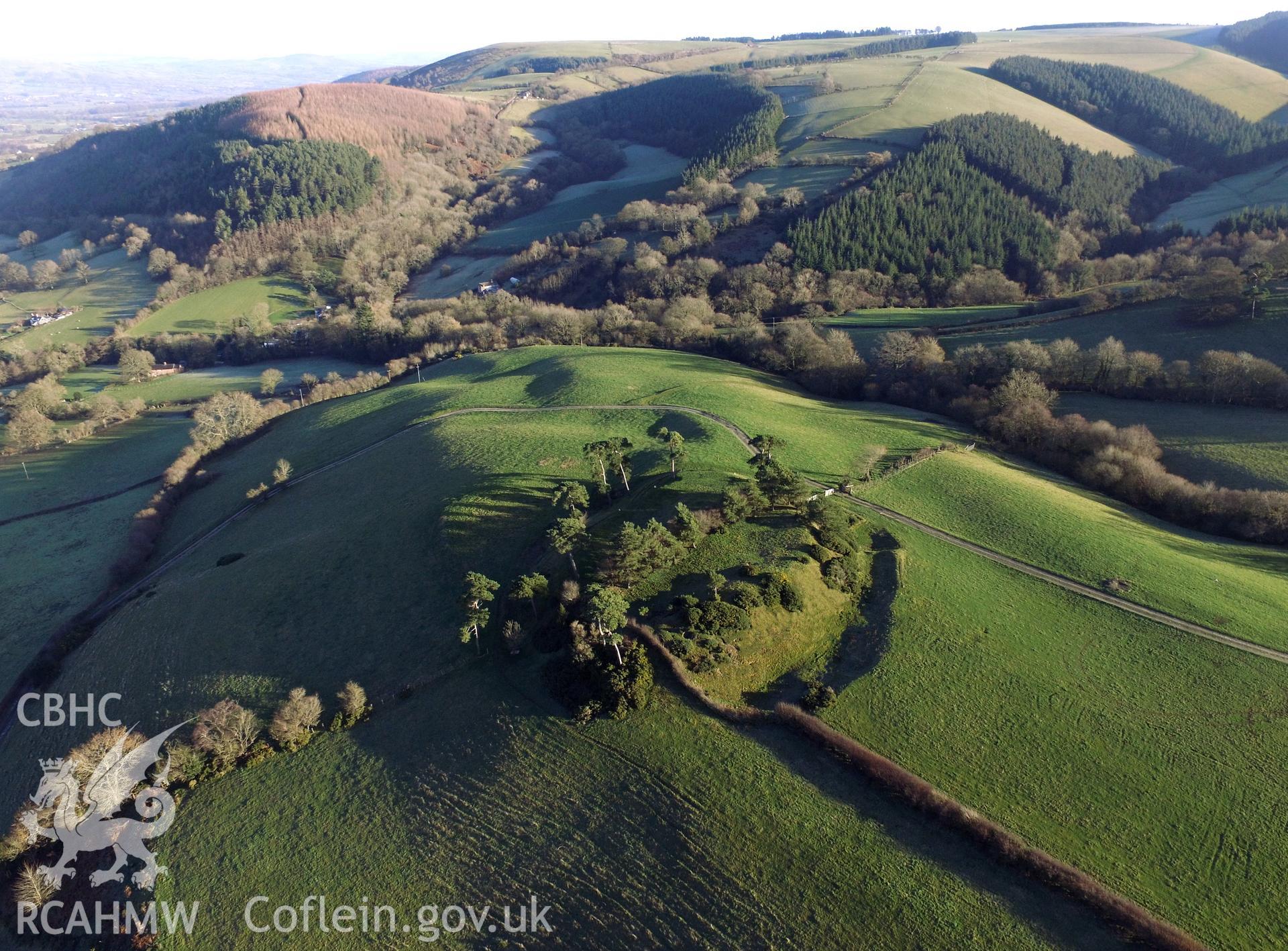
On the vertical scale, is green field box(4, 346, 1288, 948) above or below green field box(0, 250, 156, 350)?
above

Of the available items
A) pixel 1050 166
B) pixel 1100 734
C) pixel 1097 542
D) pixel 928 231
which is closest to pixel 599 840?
pixel 1100 734

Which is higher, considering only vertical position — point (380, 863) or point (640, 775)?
point (640, 775)

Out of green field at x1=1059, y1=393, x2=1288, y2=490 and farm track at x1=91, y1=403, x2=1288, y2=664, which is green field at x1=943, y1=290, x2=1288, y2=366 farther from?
farm track at x1=91, y1=403, x2=1288, y2=664

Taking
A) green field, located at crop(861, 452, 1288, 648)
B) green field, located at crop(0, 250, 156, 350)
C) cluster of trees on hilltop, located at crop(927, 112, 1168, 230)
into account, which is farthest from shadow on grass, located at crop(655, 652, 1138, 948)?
green field, located at crop(0, 250, 156, 350)

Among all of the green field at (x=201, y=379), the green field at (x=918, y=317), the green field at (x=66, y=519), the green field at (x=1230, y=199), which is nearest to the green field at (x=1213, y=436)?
the green field at (x=918, y=317)

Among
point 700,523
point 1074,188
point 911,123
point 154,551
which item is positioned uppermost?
point 911,123

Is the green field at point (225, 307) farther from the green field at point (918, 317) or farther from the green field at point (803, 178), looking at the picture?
the green field at point (918, 317)

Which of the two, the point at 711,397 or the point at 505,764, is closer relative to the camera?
the point at 505,764

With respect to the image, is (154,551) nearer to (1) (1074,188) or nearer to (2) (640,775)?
(2) (640,775)

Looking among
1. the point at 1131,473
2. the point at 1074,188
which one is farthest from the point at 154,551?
the point at 1074,188
